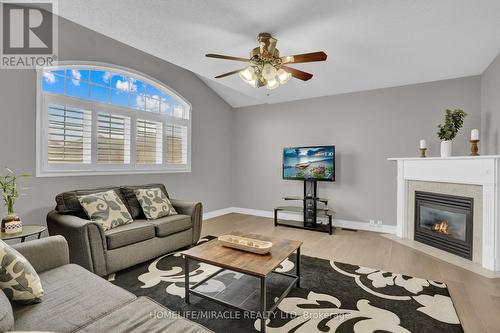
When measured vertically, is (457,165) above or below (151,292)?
above

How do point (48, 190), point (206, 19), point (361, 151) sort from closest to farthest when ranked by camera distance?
point (206, 19), point (48, 190), point (361, 151)

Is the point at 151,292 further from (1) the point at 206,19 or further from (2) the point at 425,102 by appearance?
(2) the point at 425,102

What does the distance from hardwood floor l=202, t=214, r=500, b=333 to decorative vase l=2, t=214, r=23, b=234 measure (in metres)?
2.54

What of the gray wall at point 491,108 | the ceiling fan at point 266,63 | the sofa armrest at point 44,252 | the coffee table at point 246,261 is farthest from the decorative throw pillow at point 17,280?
the gray wall at point 491,108

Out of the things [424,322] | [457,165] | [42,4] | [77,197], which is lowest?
[424,322]

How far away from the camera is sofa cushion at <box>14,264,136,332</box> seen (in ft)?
3.98

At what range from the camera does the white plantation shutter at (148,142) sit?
4191mm

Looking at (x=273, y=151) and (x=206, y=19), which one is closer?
(x=206, y=19)

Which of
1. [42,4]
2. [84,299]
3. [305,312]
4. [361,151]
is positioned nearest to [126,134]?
[42,4]

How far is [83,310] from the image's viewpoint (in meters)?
1.33

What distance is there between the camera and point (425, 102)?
13.7 ft

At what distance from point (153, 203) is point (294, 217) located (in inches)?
123

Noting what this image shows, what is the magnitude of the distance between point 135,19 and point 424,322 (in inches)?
156
